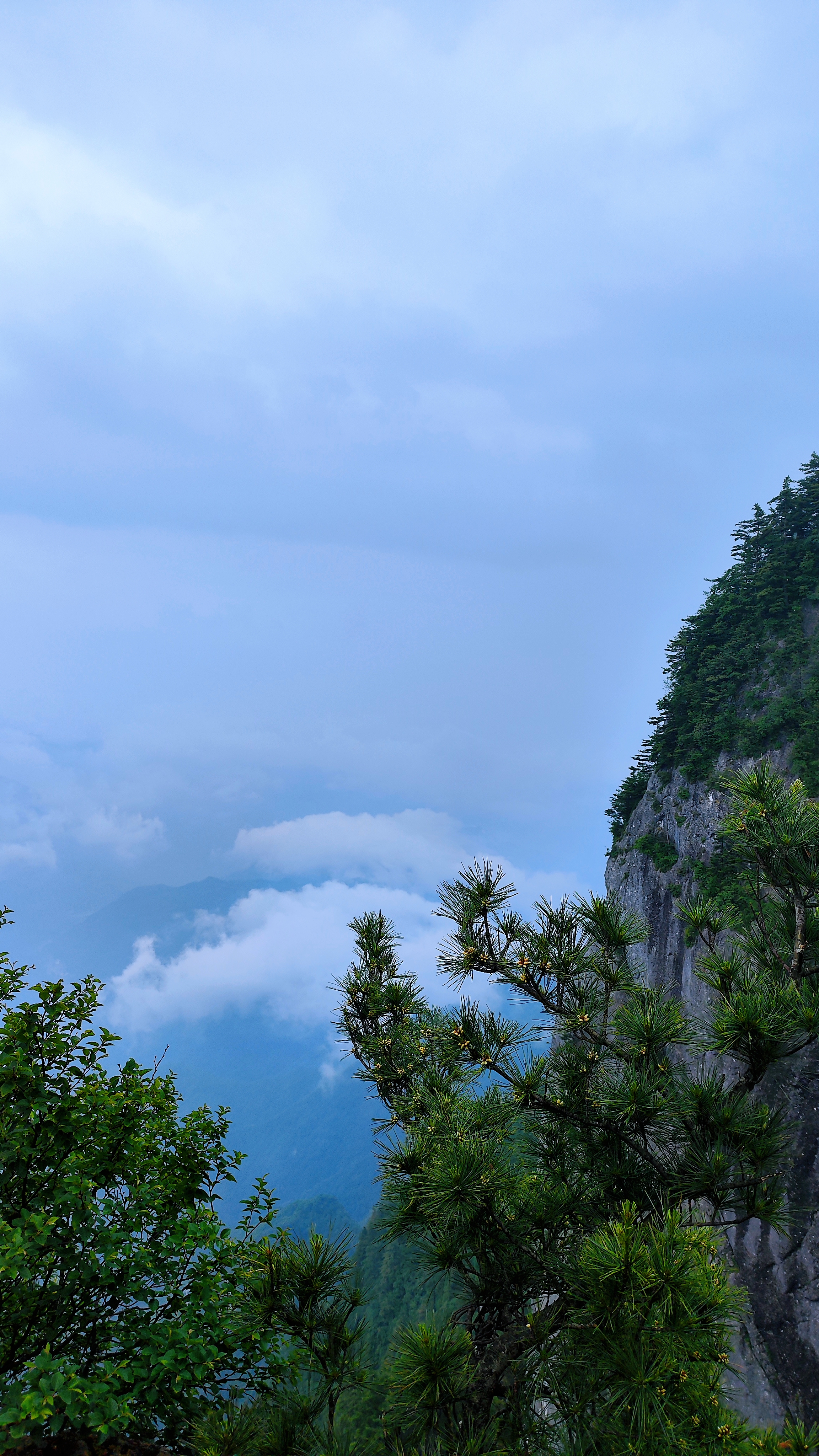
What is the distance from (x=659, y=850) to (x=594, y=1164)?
28.9 m

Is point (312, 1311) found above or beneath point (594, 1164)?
beneath

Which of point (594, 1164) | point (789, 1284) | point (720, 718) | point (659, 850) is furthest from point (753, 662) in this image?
point (594, 1164)

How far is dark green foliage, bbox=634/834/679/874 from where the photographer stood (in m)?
30.7

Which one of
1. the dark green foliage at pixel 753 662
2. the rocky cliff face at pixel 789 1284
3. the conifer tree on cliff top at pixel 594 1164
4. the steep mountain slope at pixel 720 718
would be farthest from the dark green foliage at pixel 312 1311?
the dark green foliage at pixel 753 662

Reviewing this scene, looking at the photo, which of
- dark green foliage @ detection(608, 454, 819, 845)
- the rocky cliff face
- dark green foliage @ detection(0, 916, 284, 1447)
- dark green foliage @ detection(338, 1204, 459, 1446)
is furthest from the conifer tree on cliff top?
dark green foliage @ detection(608, 454, 819, 845)

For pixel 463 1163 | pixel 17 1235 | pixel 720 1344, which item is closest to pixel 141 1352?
pixel 17 1235

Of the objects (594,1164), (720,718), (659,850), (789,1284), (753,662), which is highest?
(753,662)

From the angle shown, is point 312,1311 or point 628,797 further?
point 628,797

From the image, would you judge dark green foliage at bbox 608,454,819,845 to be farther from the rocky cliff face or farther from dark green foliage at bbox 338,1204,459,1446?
dark green foliage at bbox 338,1204,459,1446

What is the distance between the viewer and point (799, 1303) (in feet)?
24.3

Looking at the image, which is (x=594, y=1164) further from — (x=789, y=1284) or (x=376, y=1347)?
(x=789, y=1284)

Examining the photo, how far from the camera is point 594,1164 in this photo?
14.7 ft

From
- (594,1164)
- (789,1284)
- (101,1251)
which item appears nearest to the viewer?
(101,1251)

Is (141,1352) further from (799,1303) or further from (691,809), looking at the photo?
(691,809)
